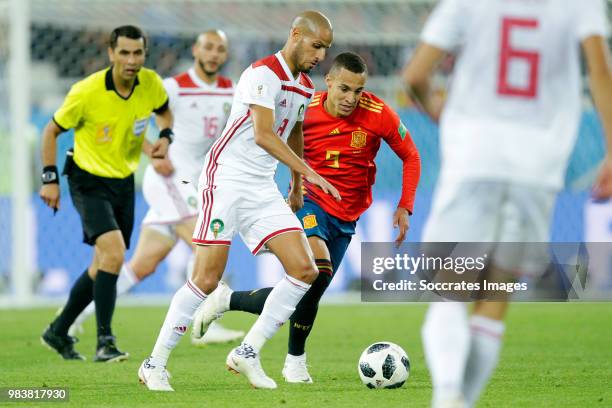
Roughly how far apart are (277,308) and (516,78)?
9.18ft

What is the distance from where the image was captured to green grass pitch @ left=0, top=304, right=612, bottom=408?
6.48 m

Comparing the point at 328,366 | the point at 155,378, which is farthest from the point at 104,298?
the point at 155,378

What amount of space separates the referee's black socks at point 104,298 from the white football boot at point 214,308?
2.63 ft

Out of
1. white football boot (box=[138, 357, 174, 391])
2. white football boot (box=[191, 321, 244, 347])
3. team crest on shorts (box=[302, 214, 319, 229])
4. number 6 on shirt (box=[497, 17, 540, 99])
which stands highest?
number 6 on shirt (box=[497, 17, 540, 99])

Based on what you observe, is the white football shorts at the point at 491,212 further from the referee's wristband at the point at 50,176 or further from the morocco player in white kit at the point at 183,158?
the morocco player in white kit at the point at 183,158

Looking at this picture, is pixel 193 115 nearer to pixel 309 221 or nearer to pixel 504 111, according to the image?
pixel 309 221

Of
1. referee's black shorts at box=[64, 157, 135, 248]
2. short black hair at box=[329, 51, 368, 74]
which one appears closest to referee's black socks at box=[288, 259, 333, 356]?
short black hair at box=[329, 51, 368, 74]

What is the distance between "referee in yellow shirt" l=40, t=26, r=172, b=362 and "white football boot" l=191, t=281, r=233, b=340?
2.71 feet

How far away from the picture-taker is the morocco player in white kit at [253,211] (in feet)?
22.1

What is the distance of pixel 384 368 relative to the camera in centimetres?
702

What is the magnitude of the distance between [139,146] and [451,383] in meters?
5.12

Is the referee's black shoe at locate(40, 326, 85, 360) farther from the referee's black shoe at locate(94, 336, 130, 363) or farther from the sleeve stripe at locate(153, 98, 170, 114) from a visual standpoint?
the sleeve stripe at locate(153, 98, 170, 114)

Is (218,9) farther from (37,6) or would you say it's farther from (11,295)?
(11,295)

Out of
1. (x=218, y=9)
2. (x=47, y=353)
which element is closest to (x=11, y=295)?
(x=218, y=9)
